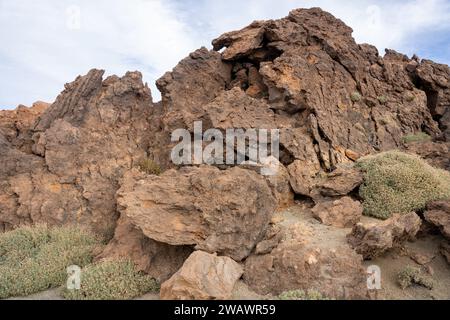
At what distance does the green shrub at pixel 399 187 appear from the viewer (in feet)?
26.5

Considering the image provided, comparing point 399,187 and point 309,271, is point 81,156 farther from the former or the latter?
point 399,187

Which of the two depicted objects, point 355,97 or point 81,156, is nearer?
point 81,156

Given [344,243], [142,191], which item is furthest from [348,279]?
[142,191]

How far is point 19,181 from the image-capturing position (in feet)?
31.8

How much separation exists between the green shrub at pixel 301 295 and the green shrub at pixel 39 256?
456 centimetres

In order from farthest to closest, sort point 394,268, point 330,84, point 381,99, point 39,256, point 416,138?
point 381,99 < point 416,138 < point 330,84 < point 39,256 < point 394,268

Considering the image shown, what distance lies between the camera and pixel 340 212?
26.2 feet

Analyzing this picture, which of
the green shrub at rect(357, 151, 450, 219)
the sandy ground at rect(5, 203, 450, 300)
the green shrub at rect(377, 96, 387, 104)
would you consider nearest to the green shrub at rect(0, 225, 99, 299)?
the sandy ground at rect(5, 203, 450, 300)

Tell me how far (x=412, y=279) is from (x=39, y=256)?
7708 mm

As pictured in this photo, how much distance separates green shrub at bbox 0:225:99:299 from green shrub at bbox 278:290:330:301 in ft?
14.9

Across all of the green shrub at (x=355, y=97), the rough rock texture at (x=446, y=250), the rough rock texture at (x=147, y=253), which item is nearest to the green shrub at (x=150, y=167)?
the rough rock texture at (x=147, y=253)

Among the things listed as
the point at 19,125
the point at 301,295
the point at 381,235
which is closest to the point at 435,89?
the point at 381,235

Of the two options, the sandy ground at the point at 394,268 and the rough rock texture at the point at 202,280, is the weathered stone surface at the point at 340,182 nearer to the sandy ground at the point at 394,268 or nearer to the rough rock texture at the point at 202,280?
the sandy ground at the point at 394,268

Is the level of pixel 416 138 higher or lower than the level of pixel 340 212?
higher
